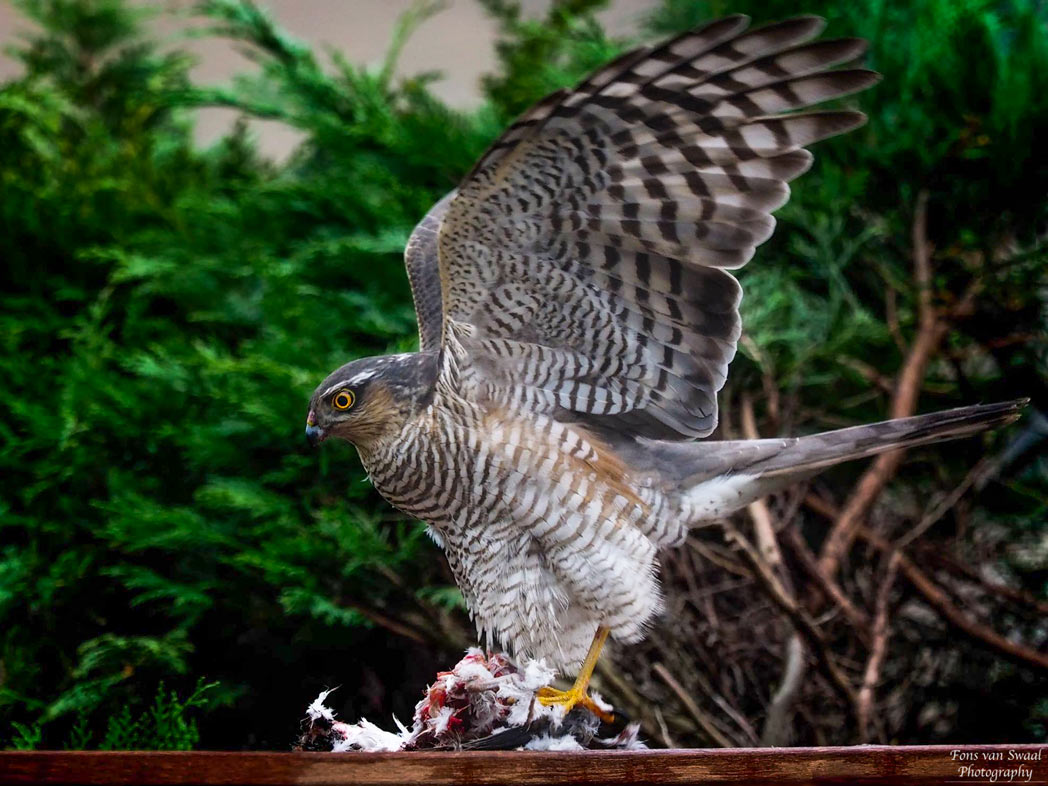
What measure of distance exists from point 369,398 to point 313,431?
0.10 metres

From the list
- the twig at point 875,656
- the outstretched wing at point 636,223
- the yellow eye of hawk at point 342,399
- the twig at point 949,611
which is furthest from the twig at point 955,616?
the yellow eye of hawk at point 342,399

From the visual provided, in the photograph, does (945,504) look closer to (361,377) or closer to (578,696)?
(578,696)

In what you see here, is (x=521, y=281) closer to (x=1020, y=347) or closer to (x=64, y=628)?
(x=64, y=628)

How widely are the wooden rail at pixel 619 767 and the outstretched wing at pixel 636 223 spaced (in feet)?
2.26

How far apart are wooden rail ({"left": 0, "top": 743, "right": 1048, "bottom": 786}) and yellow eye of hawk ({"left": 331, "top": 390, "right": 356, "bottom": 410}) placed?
660 mm

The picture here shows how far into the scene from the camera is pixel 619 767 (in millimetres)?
1276

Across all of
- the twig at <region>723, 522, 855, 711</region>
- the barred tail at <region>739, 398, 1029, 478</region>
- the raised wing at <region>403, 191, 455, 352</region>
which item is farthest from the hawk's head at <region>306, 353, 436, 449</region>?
the twig at <region>723, 522, 855, 711</region>

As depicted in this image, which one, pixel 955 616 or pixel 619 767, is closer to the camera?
pixel 619 767

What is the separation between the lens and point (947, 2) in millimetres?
3037

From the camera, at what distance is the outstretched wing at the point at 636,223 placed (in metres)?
1.56

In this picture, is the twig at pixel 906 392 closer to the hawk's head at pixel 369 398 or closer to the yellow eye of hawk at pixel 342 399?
the hawk's head at pixel 369 398

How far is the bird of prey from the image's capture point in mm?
1622

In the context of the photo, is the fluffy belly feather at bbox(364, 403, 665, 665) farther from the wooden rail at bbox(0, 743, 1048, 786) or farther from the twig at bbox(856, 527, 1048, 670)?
the twig at bbox(856, 527, 1048, 670)

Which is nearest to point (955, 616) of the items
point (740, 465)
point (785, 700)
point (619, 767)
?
point (785, 700)
